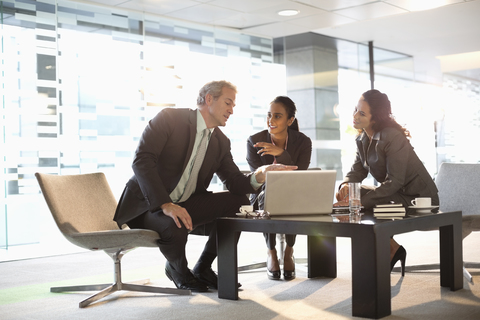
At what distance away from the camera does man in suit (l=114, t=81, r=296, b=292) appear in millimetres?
3102

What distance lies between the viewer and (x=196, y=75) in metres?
6.71

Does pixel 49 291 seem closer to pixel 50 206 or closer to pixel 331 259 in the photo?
pixel 50 206

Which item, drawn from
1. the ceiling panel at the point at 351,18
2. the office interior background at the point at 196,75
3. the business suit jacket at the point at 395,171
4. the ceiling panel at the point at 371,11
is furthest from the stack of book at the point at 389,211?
the ceiling panel at the point at 371,11

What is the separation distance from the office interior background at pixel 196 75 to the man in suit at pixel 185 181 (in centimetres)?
236

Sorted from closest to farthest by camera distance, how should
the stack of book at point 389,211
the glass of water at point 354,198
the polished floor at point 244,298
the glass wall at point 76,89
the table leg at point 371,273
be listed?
the table leg at point 371,273
the polished floor at point 244,298
the stack of book at point 389,211
the glass of water at point 354,198
the glass wall at point 76,89

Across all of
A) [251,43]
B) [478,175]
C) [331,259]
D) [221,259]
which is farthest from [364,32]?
[221,259]

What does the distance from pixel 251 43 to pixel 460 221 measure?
4864 mm

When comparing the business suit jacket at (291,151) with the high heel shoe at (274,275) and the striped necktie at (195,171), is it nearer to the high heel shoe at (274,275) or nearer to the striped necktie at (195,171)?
the striped necktie at (195,171)

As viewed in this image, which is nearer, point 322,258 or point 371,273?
point 371,273

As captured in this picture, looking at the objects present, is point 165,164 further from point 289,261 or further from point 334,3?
point 334,3

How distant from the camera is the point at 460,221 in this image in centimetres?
319

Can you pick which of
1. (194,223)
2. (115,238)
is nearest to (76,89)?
(194,223)

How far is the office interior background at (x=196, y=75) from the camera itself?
525 cm

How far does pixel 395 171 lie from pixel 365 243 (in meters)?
1.25
